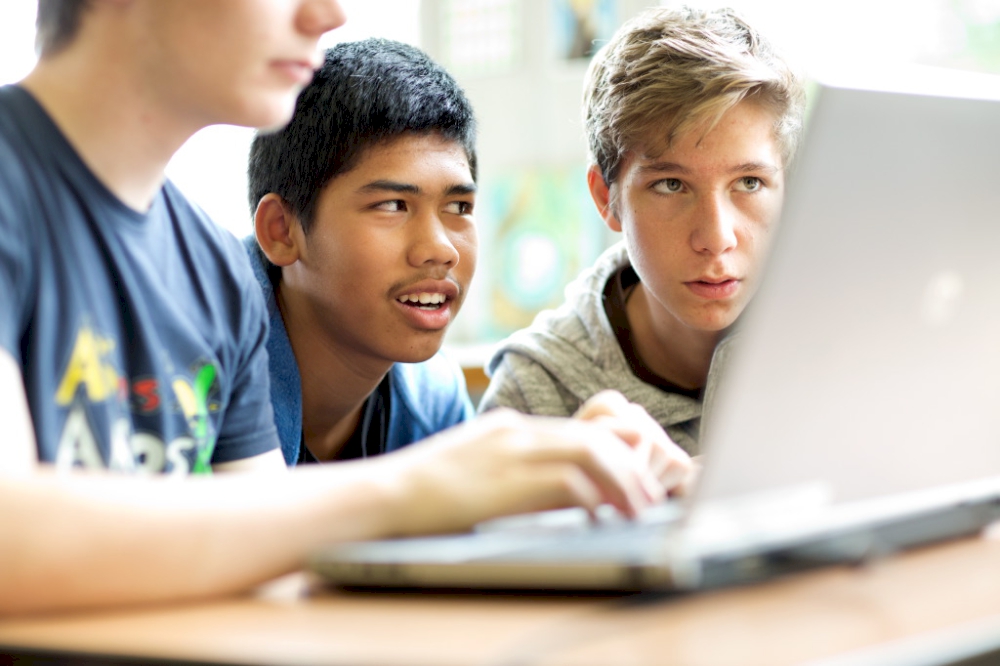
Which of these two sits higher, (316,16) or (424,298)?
(316,16)

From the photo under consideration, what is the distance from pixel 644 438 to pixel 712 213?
0.64 meters

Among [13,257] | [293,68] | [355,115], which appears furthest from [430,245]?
[13,257]

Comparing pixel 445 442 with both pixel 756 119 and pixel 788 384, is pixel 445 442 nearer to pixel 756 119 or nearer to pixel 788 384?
pixel 788 384

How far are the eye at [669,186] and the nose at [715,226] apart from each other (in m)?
0.05

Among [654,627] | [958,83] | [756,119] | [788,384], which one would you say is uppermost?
[756,119]

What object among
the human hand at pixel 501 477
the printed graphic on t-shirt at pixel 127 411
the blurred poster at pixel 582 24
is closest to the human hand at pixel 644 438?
the human hand at pixel 501 477

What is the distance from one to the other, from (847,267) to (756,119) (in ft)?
Result: 2.88

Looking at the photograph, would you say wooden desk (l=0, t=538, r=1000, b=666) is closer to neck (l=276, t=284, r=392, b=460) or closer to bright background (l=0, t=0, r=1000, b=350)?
neck (l=276, t=284, r=392, b=460)

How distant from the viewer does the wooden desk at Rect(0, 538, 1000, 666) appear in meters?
0.44

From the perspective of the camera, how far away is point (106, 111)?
86 cm

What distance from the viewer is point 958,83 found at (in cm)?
59

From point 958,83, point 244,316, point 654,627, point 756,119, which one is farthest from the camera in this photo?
point 756,119

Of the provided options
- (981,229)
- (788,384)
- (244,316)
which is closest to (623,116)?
(244,316)

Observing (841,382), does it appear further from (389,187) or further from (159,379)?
(389,187)
